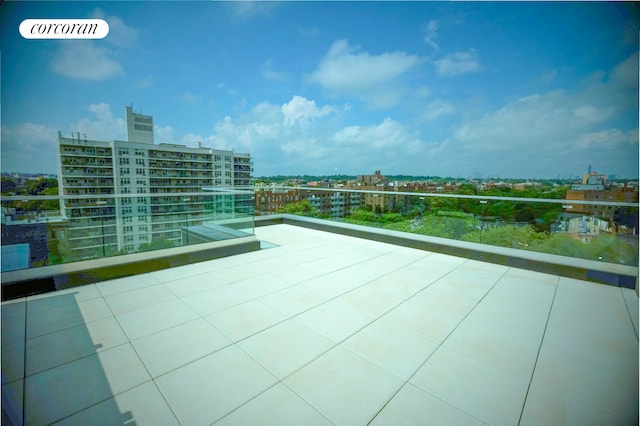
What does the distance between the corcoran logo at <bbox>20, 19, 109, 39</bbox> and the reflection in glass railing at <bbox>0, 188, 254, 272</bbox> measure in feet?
6.27

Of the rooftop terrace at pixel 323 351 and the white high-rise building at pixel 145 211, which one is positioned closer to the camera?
the rooftop terrace at pixel 323 351

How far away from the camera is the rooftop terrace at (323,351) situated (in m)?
1.38

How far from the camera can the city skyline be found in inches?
91.3

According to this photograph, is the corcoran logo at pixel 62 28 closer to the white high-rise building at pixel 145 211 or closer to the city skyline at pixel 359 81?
the city skyline at pixel 359 81

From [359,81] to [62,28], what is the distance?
8144 millimetres

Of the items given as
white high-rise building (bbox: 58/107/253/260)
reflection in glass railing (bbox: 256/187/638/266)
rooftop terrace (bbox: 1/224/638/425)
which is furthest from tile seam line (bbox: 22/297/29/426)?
reflection in glass railing (bbox: 256/187/638/266)

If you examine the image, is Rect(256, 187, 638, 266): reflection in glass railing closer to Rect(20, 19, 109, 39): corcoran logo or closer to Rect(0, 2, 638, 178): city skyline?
Rect(0, 2, 638, 178): city skyline

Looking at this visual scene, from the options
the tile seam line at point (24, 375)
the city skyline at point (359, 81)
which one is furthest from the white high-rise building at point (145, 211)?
the tile seam line at point (24, 375)

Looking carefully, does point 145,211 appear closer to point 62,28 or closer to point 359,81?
point 62,28

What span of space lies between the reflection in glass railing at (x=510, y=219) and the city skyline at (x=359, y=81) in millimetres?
712

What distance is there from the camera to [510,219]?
3.98 metres

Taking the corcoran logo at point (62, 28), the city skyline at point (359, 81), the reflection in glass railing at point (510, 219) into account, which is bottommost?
the reflection in glass railing at point (510, 219)

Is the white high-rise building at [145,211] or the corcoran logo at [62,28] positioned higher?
the corcoran logo at [62,28]

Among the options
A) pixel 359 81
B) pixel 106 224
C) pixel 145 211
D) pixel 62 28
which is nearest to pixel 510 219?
pixel 62 28
